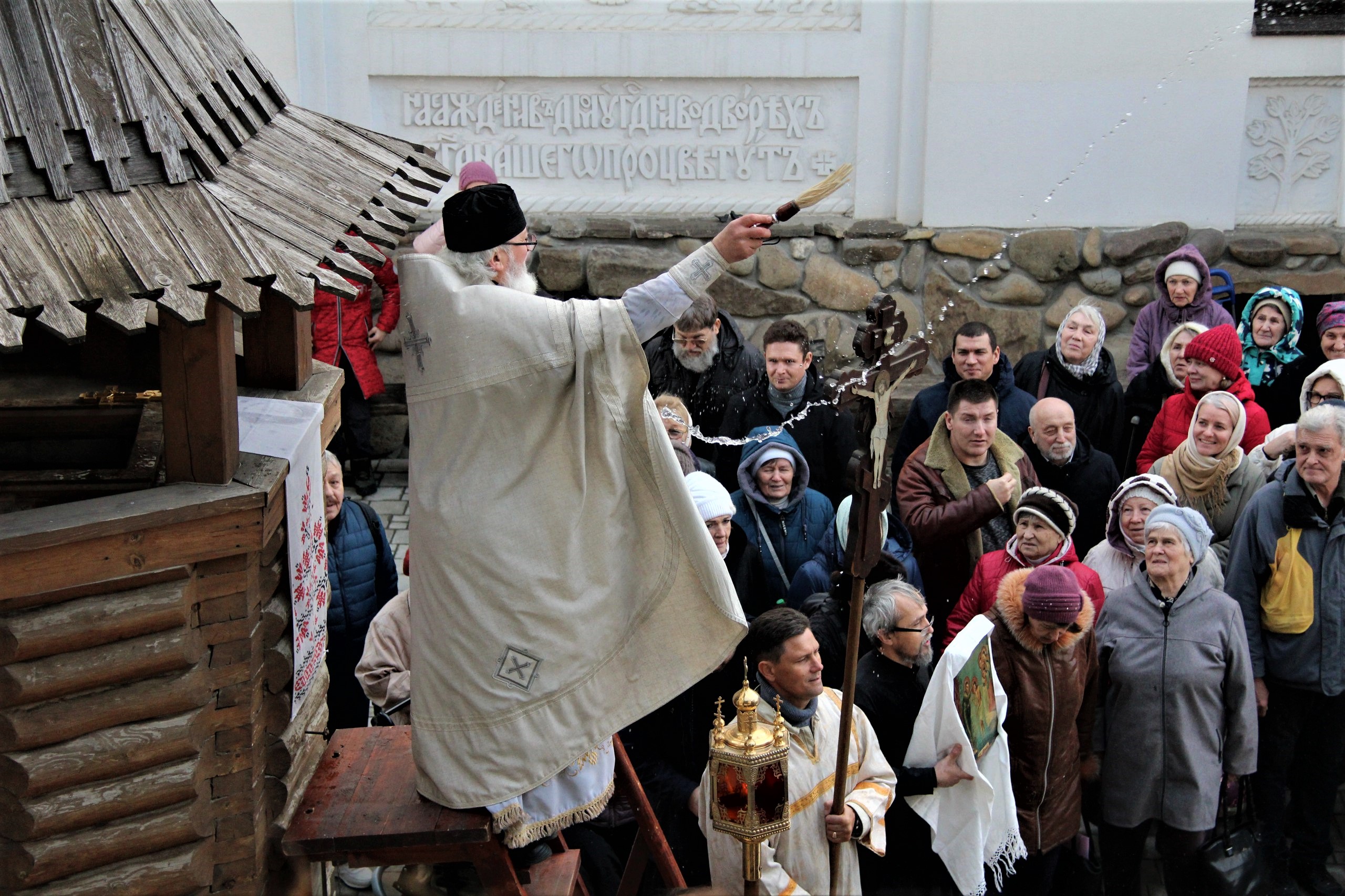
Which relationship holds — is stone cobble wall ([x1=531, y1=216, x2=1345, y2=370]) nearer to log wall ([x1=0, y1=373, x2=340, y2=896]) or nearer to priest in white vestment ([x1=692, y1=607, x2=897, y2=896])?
priest in white vestment ([x1=692, y1=607, x2=897, y2=896])

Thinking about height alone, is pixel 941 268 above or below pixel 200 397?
above

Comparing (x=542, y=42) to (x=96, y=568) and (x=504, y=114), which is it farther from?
(x=96, y=568)

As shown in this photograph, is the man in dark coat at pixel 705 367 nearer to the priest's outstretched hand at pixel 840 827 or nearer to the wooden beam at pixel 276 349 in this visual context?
the wooden beam at pixel 276 349

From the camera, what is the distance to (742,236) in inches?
126

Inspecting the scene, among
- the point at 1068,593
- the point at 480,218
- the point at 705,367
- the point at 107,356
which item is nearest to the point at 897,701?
the point at 1068,593

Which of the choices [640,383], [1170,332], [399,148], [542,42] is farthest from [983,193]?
[640,383]

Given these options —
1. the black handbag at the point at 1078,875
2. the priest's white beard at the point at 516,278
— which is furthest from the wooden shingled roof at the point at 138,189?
the black handbag at the point at 1078,875

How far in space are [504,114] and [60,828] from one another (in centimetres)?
571

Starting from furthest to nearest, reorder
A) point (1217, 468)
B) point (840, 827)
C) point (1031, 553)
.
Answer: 1. point (1217, 468)
2. point (1031, 553)
3. point (840, 827)

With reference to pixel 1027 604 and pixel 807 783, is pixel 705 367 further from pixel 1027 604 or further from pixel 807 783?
pixel 807 783

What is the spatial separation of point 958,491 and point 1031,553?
50 cm

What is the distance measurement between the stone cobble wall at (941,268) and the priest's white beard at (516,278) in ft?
15.1

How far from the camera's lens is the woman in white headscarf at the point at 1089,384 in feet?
21.9

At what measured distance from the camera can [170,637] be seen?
3309 mm
